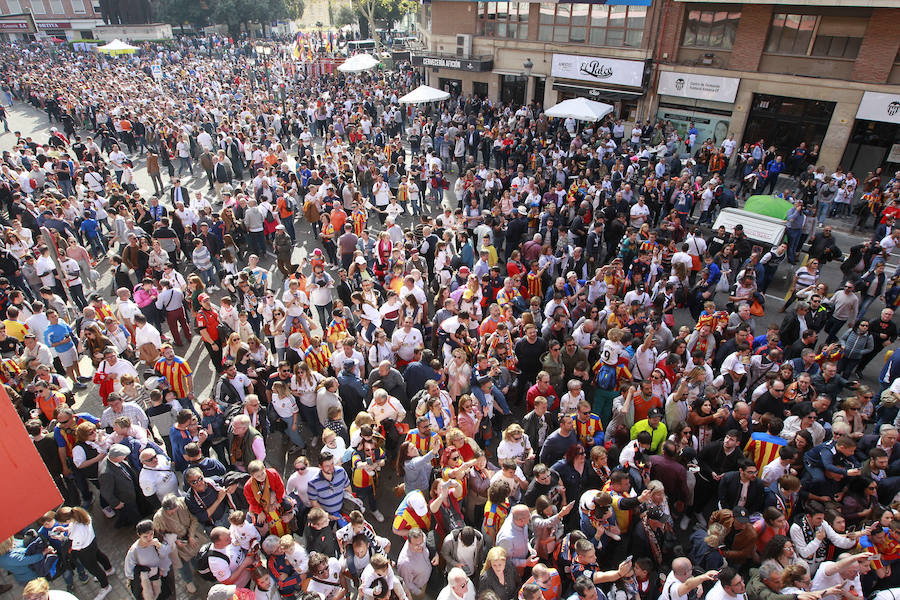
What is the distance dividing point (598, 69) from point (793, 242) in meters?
13.3

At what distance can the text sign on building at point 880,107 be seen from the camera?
641 inches

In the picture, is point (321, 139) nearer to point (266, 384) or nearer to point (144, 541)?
point (266, 384)

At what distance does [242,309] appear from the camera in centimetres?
888

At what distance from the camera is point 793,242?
12.1m

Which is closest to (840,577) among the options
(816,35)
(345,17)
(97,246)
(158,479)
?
(158,479)

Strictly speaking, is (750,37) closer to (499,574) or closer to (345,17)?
(499,574)

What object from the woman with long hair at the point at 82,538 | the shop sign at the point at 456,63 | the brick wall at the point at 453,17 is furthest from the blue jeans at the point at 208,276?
the brick wall at the point at 453,17

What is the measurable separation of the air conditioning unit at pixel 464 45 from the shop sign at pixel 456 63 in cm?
79

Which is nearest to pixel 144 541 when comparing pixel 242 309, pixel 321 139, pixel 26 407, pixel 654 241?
pixel 26 407

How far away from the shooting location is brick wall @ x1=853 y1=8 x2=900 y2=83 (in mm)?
16094

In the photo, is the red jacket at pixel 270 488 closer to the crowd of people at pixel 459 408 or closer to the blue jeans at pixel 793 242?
the crowd of people at pixel 459 408

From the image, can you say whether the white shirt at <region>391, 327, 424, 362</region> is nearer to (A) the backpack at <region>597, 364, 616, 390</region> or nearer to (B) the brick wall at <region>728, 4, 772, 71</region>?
(A) the backpack at <region>597, 364, 616, 390</region>

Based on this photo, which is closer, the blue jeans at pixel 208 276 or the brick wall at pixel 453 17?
the blue jeans at pixel 208 276

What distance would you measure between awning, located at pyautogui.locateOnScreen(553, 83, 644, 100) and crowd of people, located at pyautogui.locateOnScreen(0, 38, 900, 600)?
9.84 m
